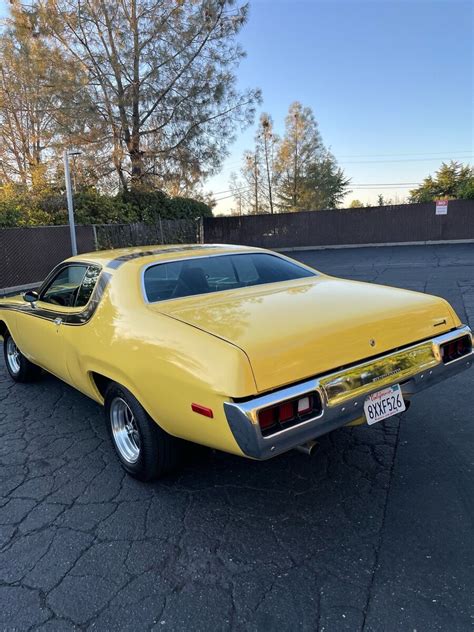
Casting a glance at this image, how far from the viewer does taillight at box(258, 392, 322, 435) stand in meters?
2.04

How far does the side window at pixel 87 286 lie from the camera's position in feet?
11.0

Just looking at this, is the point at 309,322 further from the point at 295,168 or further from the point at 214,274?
the point at 295,168

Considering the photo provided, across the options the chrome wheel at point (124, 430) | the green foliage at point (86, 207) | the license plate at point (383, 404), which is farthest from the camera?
the green foliage at point (86, 207)

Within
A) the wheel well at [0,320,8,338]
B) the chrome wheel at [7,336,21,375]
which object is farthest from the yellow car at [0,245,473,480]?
the wheel well at [0,320,8,338]

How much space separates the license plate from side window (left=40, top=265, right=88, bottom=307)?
2.37 meters

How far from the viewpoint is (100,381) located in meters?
3.17

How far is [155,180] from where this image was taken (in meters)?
18.3

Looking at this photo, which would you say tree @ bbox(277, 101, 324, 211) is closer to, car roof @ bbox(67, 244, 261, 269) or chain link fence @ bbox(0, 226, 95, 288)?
chain link fence @ bbox(0, 226, 95, 288)

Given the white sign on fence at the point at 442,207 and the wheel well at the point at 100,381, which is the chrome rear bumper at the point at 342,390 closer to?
the wheel well at the point at 100,381

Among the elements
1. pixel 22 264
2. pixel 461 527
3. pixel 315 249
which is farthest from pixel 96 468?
pixel 315 249

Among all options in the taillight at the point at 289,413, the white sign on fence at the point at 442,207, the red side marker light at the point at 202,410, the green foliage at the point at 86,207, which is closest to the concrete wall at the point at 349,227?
the white sign on fence at the point at 442,207

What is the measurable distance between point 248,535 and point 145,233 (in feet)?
52.5

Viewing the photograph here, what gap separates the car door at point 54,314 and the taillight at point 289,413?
1852 mm

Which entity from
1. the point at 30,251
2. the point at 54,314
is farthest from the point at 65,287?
the point at 30,251
